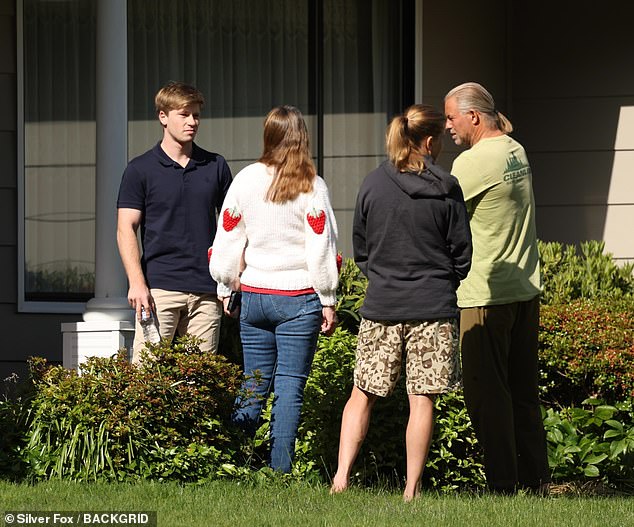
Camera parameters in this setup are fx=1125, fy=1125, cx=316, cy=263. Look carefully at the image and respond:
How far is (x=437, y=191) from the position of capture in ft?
16.4

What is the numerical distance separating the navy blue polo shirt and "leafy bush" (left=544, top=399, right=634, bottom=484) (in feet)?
7.10

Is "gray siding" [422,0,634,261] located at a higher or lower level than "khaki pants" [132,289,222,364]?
higher

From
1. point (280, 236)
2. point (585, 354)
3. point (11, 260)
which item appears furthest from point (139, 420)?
point (11, 260)

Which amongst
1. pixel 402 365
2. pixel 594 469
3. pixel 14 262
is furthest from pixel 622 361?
pixel 14 262

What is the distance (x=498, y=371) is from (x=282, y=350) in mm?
1050

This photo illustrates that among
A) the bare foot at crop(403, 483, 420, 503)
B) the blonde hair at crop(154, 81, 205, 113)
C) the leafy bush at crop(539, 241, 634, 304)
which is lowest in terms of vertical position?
the bare foot at crop(403, 483, 420, 503)

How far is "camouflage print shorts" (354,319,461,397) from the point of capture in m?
5.07

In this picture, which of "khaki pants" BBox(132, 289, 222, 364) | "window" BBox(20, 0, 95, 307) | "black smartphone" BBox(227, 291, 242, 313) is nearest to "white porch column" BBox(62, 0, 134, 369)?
"khaki pants" BBox(132, 289, 222, 364)

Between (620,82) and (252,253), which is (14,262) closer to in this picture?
(252,253)

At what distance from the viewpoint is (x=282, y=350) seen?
552cm

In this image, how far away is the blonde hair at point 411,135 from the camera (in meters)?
5.08

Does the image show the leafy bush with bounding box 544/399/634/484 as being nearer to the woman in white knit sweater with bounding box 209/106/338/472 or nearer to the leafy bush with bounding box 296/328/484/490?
the leafy bush with bounding box 296/328/484/490

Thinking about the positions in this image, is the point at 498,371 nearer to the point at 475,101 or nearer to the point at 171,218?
the point at 475,101

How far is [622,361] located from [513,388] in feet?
4.52
